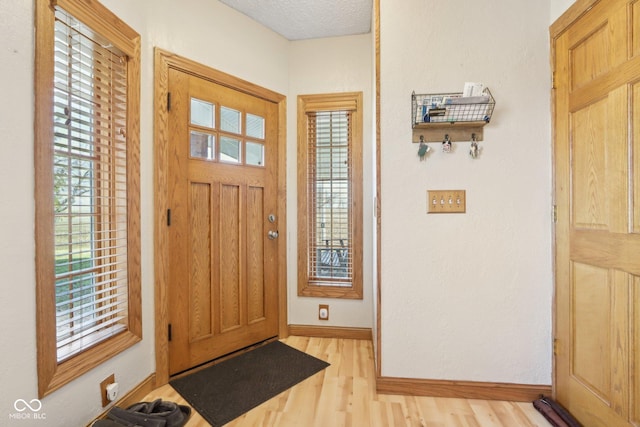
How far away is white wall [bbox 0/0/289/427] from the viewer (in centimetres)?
104

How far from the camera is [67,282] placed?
1.31 metres

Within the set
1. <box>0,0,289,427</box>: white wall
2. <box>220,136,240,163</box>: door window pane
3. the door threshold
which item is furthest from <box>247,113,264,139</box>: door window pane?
the door threshold

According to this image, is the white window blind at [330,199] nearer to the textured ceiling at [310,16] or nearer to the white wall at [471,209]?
the textured ceiling at [310,16]

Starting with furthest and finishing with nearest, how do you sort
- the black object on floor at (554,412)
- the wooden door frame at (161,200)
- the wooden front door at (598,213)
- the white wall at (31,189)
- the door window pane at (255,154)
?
the door window pane at (255,154) → the wooden door frame at (161,200) → the black object on floor at (554,412) → the wooden front door at (598,213) → the white wall at (31,189)

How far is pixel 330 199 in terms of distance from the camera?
8.25ft

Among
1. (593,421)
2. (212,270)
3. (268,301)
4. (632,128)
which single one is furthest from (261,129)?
(593,421)

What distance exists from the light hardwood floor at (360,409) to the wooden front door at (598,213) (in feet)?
1.04

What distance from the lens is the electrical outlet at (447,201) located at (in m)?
1.66

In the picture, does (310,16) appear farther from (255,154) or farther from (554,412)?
(554,412)

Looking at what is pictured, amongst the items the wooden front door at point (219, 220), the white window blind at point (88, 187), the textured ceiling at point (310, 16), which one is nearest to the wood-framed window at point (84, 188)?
the white window blind at point (88, 187)

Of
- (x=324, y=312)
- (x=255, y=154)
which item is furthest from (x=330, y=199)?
(x=324, y=312)

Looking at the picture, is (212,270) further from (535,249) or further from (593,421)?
(593,421)

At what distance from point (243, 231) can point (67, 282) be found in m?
1.07

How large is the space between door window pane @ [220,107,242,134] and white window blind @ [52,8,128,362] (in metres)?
A: 0.62
